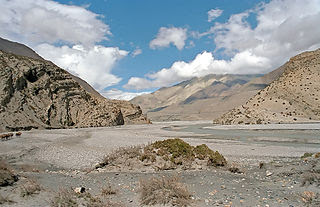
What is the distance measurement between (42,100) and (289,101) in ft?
197

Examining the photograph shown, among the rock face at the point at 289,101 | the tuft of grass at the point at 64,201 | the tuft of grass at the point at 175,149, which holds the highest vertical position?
the rock face at the point at 289,101

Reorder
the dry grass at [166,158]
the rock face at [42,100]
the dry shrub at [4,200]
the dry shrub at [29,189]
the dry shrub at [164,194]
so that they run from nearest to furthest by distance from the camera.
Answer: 1. the dry shrub at [4,200]
2. the dry shrub at [164,194]
3. the dry shrub at [29,189]
4. the dry grass at [166,158]
5. the rock face at [42,100]

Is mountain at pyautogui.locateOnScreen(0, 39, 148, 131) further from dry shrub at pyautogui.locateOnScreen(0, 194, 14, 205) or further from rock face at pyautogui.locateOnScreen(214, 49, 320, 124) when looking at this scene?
dry shrub at pyautogui.locateOnScreen(0, 194, 14, 205)

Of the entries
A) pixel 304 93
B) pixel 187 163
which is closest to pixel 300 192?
pixel 187 163

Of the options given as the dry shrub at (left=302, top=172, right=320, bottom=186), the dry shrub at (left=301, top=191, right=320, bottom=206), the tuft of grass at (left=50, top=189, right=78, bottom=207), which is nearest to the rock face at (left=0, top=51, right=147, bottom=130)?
the tuft of grass at (left=50, top=189, right=78, bottom=207)

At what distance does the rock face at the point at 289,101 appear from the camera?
56.6m

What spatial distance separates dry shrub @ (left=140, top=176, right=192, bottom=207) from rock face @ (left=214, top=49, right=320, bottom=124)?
55102 mm

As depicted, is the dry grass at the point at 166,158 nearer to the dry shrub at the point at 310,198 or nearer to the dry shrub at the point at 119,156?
the dry shrub at the point at 119,156

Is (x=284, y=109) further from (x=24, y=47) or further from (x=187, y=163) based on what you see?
(x=24, y=47)

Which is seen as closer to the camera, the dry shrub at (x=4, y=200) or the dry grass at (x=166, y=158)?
the dry shrub at (x=4, y=200)

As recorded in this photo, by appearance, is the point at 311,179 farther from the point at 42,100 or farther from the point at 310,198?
the point at 42,100

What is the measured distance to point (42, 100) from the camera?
52719 mm

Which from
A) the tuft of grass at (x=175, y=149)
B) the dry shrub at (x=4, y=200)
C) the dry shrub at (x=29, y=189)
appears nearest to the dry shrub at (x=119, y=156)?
the tuft of grass at (x=175, y=149)

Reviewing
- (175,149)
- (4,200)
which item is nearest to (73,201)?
(4,200)
